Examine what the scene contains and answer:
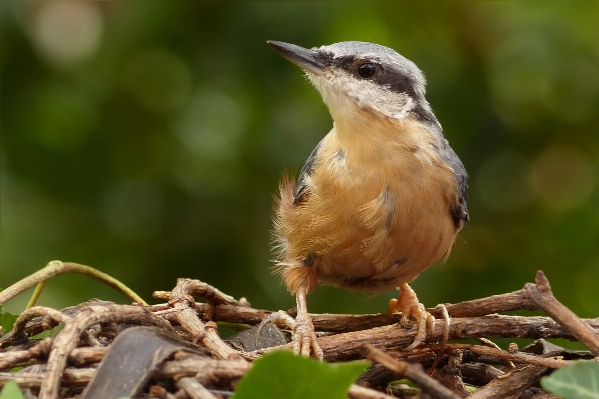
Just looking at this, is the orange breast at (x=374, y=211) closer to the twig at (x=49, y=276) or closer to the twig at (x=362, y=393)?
the twig at (x=49, y=276)

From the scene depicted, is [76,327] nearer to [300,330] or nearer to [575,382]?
[300,330]

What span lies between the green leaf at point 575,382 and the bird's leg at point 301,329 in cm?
88

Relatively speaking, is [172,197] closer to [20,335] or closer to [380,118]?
[380,118]

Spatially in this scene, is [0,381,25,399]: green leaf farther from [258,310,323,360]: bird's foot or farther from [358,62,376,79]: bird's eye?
[358,62,376,79]: bird's eye

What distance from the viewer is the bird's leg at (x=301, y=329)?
229cm

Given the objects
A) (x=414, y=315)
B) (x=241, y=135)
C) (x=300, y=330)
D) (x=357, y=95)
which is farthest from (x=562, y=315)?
(x=241, y=135)

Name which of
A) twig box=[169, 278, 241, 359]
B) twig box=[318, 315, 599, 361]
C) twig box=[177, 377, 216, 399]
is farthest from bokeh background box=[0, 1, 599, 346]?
twig box=[177, 377, 216, 399]

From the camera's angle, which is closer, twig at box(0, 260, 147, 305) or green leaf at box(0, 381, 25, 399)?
green leaf at box(0, 381, 25, 399)

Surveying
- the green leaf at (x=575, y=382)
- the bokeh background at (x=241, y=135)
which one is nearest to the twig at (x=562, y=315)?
the green leaf at (x=575, y=382)

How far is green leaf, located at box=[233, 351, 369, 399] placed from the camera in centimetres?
142

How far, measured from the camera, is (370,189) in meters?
2.93

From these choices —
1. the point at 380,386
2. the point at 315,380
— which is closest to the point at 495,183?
the point at 380,386

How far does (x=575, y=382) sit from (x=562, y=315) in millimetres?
547

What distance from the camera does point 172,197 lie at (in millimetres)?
4168
